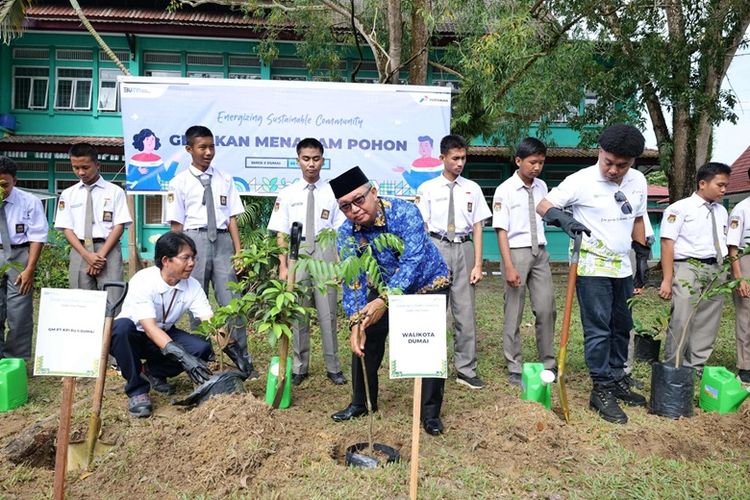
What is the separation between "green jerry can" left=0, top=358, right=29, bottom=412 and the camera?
3973 mm

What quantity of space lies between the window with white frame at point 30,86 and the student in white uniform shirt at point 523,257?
48.5ft

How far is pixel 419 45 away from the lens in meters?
8.27

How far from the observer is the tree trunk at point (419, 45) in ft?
26.4

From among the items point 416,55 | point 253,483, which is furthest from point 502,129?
point 253,483

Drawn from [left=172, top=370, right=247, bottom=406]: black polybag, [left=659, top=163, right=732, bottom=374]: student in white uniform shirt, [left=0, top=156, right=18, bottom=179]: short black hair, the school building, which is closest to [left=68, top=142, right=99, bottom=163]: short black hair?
[left=0, top=156, right=18, bottom=179]: short black hair

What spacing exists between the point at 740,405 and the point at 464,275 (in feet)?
7.05

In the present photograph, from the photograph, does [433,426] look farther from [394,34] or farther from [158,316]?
[394,34]

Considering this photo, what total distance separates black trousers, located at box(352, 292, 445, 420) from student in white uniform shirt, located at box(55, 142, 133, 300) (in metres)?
2.58

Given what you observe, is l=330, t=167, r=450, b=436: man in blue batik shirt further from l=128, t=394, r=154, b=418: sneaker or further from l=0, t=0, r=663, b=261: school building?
l=0, t=0, r=663, b=261: school building

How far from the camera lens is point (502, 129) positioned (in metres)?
11.2

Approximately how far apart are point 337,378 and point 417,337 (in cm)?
217

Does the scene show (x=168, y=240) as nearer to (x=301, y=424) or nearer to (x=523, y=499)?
(x=301, y=424)

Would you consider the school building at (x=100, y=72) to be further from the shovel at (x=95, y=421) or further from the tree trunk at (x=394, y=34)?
the shovel at (x=95, y=421)

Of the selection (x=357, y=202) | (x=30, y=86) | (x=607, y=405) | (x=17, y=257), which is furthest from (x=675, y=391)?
(x=30, y=86)
